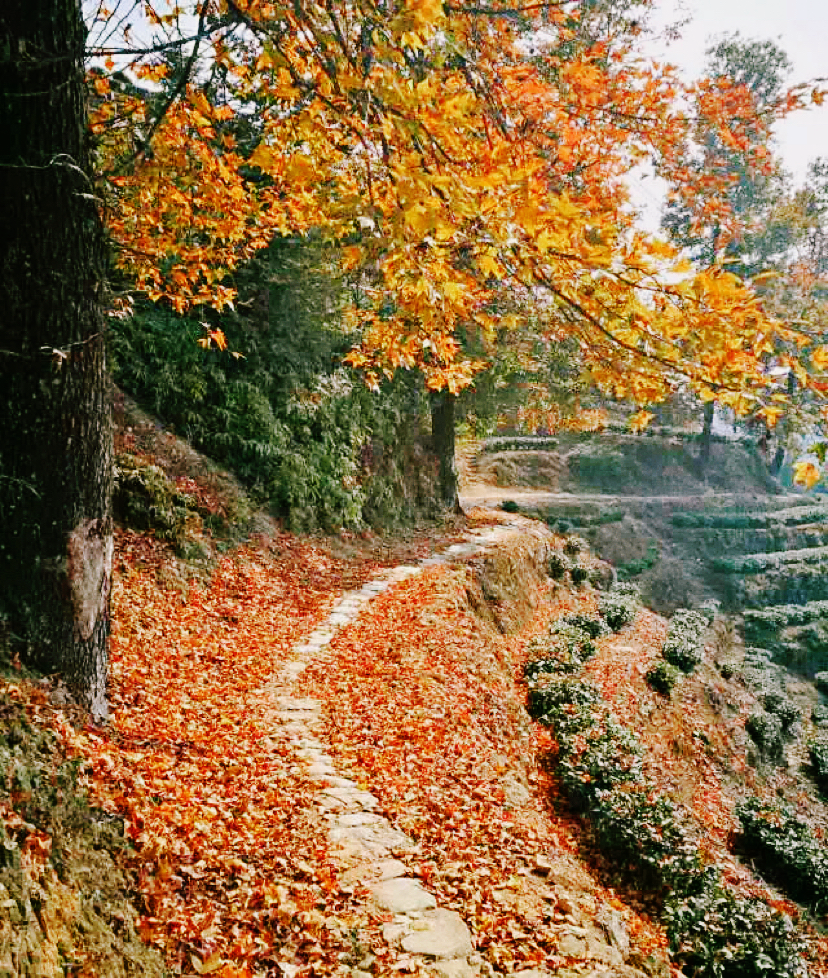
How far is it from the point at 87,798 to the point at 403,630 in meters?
6.33

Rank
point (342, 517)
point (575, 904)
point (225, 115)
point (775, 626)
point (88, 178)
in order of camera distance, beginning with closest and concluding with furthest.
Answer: point (88, 178)
point (575, 904)
point (225, 115)
point (342, 517)
point (775, 626)

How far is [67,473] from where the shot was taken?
13.4 feet

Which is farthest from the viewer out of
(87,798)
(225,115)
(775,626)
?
(775,626)

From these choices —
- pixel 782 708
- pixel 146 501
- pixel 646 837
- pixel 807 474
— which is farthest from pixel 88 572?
pixel 782 708

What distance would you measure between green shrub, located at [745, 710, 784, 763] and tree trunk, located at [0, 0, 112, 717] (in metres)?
15.8

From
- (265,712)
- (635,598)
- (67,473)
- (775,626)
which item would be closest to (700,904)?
(265,712)

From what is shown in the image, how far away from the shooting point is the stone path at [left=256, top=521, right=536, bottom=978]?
3670 mm

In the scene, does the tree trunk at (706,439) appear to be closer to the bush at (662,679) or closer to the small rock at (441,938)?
the bush at (662,679)

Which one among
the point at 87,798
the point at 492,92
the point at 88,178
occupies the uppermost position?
the point at 492,92

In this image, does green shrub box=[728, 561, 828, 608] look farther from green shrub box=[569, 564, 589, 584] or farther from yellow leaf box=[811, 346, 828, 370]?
yellow leaf box=[811, 346, 828, 370]

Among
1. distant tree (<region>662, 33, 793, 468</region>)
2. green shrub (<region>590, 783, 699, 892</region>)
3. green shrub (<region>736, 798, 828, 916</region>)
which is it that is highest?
distant tree (<region>662, 33, 793, 468</region>)

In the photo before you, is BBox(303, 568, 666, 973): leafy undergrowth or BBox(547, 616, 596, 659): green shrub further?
BBox(547, 616, 596, 659): green shrub

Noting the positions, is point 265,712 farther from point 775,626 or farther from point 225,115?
point 775,626

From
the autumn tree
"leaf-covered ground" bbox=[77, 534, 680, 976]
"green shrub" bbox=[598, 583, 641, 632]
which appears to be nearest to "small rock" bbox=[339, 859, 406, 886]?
"leaf-covered ground" bbox=[77, 534, 680, 976]
